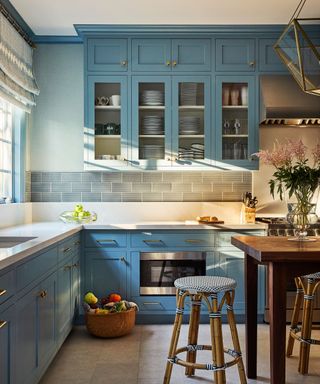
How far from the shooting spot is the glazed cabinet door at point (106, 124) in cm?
480

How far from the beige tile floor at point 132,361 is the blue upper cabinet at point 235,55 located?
2389mm

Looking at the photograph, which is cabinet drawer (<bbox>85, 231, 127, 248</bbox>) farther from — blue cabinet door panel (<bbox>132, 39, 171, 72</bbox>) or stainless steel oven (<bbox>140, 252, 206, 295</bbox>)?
blue cabinet door panel (<bbox>132, 39, 171, 72</bbox>)

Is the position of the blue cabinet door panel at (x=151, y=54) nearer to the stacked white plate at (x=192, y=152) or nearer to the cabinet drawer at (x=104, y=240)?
the stacked white plate at (x=192, y=152)

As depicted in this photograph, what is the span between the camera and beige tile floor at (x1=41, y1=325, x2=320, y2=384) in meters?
3.23

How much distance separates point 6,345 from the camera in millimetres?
2227

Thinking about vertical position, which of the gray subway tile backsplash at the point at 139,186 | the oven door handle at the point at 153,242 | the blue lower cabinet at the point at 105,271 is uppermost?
the gray subway tile backsplash at the point at 139,186

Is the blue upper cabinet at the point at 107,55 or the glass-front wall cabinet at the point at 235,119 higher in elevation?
the blue upper cabinet at the point at 107,55

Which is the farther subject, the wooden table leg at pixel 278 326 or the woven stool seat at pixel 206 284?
the woven stool seat at pixel 206 284

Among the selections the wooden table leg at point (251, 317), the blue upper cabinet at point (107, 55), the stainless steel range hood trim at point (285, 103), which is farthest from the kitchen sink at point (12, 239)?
the stainless steel range hood trim at point (285, 103)

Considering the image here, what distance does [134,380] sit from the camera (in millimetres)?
3217

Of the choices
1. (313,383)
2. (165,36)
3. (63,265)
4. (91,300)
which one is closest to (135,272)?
(91,300)

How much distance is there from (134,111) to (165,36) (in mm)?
767

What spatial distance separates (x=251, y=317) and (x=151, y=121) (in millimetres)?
2227

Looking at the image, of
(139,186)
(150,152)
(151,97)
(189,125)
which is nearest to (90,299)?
(139,186)
